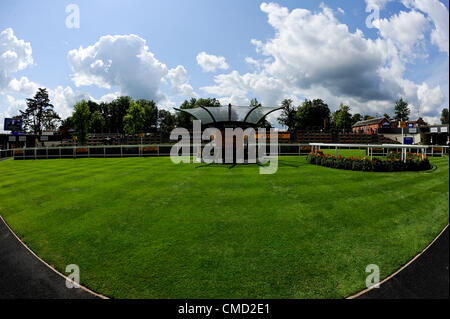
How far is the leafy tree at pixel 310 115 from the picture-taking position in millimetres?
101250

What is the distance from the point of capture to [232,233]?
6.79m

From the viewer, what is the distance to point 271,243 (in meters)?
6.16

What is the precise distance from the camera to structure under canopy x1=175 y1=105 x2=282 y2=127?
2694 centimetres

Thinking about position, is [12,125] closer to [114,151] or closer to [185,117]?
[114,151]

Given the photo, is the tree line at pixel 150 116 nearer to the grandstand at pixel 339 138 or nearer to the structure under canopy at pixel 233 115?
the grandstand at pixel 339 138

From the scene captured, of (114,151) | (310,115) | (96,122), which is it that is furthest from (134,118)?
(310,115)

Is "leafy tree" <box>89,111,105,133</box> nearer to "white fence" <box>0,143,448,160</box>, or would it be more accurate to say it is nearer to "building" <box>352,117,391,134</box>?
"white fence" <box>0,143,448,160</box>

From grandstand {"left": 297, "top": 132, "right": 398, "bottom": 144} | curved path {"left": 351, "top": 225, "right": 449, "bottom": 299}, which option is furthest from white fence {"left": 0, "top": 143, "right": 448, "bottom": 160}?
curved path {"left": 351, "top": 225, "right": 449, "bottom": 299}

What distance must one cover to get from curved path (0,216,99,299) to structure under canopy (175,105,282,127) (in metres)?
22.1

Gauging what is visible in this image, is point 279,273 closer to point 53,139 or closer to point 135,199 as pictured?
point 135,199

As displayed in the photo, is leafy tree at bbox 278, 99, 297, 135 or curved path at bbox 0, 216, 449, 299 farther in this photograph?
leafy tree at bbox 278, 99, 297, 135

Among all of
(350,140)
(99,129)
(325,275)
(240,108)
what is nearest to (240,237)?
(325,275)

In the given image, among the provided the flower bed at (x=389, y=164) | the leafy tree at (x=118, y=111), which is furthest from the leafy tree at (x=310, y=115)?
the leafy tree at (x=118, y=111)

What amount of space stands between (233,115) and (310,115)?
82486 millimetres
